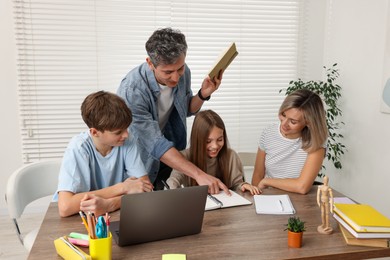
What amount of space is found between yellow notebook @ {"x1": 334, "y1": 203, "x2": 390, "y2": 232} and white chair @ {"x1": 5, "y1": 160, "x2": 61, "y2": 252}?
4.68 ft

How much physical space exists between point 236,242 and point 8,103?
276 centimetres

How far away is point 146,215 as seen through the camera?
46.4 inches

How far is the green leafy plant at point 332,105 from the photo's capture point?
3.37m

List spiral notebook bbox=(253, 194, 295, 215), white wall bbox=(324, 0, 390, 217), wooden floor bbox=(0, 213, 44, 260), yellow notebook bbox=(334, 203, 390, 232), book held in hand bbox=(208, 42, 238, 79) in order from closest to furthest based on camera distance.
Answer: yellow notebook bbox=(334, 203, 390, 232)
spiral notebook bbox=(253, 194, 295, 215)
book held in hand bbox=(208, 42, 238, 79)
wooden floor bbox=(0, 213, 44, 260)
white wall bbox=(324, 0, 390, 217)

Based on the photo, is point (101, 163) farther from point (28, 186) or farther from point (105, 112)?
point (28, 186)

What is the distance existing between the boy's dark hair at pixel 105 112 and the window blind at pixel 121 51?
185 cm

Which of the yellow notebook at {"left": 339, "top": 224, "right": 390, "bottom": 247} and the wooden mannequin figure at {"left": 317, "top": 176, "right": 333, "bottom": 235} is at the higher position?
the wooden mannequin figure at {"left": 317, "top": 176, "right": 333, "bottom": 235}

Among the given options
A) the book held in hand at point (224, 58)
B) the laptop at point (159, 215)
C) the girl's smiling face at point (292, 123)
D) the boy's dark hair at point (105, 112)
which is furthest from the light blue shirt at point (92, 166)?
the girl's smiling face at point (292, 123)

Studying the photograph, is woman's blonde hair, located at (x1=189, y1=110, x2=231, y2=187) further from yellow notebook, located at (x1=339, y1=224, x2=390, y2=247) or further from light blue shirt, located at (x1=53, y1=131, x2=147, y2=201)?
yellow notebook, located at (x1=339, y1=224, x2=390, y2=247)

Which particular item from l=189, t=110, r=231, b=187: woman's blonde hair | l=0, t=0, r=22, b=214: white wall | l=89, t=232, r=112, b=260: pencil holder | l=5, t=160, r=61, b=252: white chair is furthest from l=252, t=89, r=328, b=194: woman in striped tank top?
l=0, t=0, r=22, b=214: white wall

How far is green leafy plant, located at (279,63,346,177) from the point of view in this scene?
3.37m

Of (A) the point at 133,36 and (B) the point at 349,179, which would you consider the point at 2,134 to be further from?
(B) the point at 349,179

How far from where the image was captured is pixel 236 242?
4.05ft

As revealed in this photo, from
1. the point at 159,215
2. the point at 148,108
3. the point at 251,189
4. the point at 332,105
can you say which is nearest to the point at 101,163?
the point at 148,108
